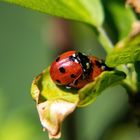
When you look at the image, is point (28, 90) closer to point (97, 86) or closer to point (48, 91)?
point (48, 91)

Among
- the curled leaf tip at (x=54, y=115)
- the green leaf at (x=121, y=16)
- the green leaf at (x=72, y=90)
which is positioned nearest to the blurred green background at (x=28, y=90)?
the green leaf at (x=121, y=16)

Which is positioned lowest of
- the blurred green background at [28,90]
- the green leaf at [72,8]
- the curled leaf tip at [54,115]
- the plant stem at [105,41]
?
the blurred green background at [28,90]

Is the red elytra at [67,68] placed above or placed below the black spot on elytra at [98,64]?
above

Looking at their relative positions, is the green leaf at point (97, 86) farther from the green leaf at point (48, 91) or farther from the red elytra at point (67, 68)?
the red elytra at point (67, 68)

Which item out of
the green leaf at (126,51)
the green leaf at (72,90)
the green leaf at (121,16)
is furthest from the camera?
the green leaf at (121,16)

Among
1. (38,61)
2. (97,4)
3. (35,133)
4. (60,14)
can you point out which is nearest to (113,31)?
(97,4)

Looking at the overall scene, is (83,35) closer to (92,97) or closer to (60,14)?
(60,14)

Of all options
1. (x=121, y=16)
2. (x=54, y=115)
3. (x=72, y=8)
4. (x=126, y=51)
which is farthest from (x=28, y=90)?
(x=126, y=51)
